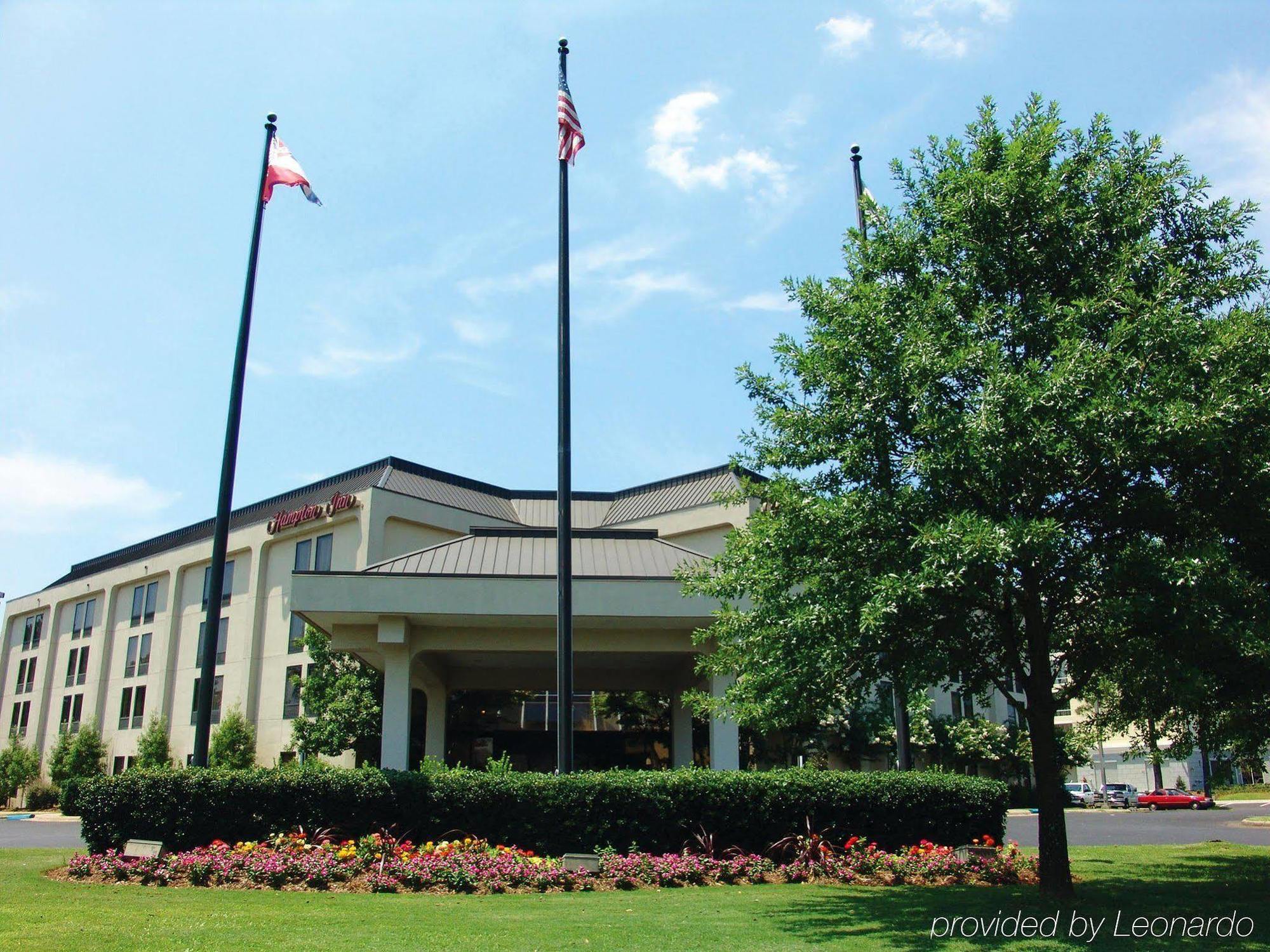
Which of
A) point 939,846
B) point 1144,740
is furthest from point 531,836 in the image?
point 1144,740

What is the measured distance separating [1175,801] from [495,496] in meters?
37.1

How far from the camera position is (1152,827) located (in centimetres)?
3306

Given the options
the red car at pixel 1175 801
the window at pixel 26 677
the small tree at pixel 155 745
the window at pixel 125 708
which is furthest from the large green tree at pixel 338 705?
the red car at pixel 1175 801

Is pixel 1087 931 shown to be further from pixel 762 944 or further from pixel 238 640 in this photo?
pixel 238 640

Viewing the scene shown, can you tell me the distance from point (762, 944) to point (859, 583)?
12.7ft

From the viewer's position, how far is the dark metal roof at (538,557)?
2384 centimetres

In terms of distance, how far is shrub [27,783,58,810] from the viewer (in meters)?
55.6

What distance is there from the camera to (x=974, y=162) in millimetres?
12875

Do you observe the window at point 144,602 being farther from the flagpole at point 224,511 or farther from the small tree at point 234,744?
the flagpole at point 224,511

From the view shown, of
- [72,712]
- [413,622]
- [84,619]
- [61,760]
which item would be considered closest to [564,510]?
[413,622]

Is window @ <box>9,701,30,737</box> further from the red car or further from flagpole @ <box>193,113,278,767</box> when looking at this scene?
the red car

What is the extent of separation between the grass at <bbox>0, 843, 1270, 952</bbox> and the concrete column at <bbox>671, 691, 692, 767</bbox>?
1634 centimetres

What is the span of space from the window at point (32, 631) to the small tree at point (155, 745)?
21.1m

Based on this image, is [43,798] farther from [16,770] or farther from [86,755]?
[86,755]
